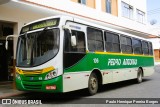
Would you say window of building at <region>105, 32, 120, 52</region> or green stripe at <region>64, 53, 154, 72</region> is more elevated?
window of building at <region>105, 32, 120, 52</region>

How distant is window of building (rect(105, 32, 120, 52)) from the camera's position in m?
11.7

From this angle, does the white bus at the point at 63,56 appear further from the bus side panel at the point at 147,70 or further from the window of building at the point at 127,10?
the window of building at the point at 127,10

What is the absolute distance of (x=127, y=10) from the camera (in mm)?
28297

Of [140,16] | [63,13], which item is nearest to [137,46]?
[63,13]

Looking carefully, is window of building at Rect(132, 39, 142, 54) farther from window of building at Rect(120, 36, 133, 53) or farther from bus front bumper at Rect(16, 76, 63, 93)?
bus front bumper at Rect(16, 76, 63, 93)

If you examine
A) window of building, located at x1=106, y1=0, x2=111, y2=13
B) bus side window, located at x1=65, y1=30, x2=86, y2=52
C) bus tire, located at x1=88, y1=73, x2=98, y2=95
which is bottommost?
bus tire, located at x1=88, y1=73, x2=98, y2=95

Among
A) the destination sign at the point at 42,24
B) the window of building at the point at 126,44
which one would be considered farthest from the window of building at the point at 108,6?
the destination sign at the point at 42,24

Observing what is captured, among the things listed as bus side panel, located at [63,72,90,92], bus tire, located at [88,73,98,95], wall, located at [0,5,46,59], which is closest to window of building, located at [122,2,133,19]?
wall, located at [0,5,46,59]

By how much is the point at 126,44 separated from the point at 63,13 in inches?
182

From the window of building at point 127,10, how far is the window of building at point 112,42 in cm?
1486

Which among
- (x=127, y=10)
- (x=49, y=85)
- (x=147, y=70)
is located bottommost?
(x=49, y=85)

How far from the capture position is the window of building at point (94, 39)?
10.3 m

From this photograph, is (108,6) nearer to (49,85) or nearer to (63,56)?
(63,56)

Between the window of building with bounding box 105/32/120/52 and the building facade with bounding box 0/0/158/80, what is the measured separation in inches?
178
